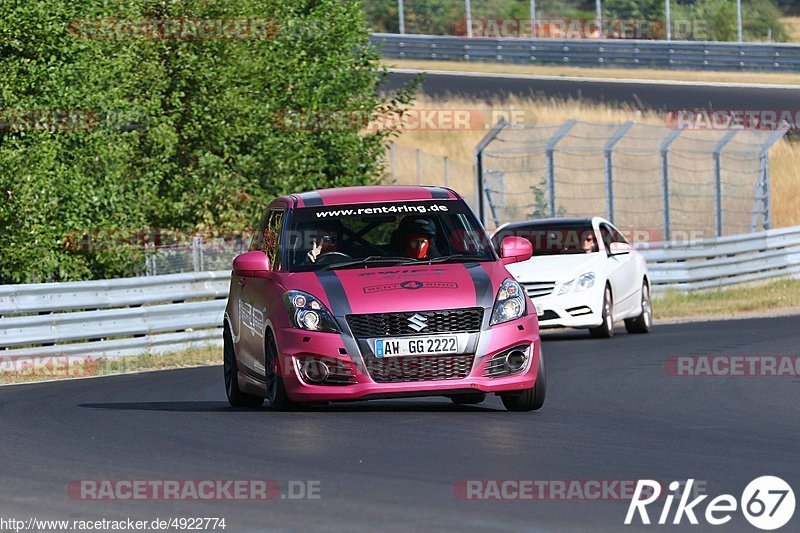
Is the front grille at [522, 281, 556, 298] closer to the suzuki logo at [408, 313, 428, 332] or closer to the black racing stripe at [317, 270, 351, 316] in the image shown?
the black racing stripe at [317, 270, 351, 316]

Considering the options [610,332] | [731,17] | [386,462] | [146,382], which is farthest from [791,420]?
[731,17]

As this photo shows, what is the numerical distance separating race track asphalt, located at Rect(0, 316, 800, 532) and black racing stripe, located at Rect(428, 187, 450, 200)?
157 cm

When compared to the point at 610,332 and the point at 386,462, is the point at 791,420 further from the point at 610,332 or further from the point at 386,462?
the point at 610,332

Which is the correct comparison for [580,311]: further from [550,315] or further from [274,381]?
[274,381]

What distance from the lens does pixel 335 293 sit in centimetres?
1144

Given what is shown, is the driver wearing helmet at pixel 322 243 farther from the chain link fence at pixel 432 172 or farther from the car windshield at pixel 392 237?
the chain link fence at pixel 432 172

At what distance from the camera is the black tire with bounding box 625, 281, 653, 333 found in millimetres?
22141

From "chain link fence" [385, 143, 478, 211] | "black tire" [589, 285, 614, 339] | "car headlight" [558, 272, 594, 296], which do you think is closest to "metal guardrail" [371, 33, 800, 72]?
"chain link fence" [385, 143, 478, 211]

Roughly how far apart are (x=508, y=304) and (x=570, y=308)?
9.01 meters

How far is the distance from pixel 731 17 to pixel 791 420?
187 ft

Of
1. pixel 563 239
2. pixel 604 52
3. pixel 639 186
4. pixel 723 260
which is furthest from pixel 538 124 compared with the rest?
pixel 563 239

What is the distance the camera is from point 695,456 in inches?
360

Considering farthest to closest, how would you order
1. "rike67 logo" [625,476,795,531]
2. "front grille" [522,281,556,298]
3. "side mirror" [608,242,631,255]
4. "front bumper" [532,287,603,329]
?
"side mirror" [608,242,631,255] → "front grille" [522,281,556,298] → "front bumper" [532,287,603,329] → "rike67 logo" [625,476,795,531]

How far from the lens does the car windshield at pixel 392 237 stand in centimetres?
1216
